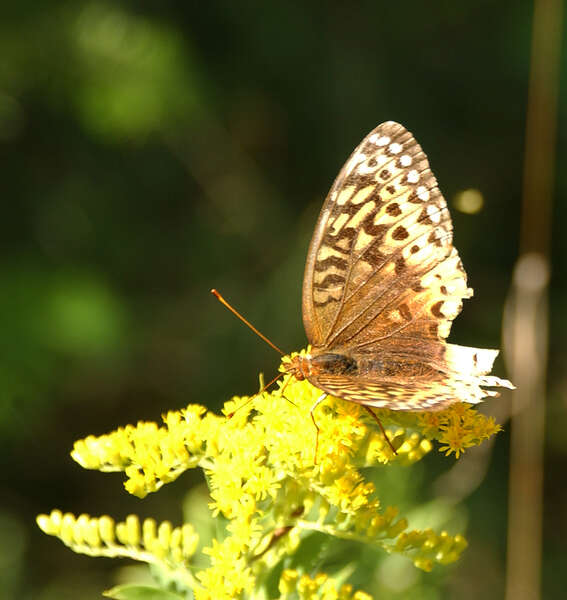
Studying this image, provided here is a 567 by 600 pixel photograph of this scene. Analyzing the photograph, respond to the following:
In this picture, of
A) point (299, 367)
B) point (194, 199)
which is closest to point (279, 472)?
point (299, 367)

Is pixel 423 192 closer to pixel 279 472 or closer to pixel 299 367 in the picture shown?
pixel 299 367

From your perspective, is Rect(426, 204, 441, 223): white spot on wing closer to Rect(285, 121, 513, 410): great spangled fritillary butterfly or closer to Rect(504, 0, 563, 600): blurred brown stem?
Rect(285, 121, 513, 410): great spangled fritillary butterfly

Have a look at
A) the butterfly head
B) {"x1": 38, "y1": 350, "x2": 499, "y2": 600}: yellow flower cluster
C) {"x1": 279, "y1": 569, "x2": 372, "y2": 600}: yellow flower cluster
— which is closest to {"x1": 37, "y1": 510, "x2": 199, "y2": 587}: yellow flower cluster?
{"x1": 38, "y1": 350, "x2": 499, "y2": 600}: yellow flower cluster

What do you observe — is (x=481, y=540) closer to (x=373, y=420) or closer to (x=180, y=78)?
(x=373, y=420)

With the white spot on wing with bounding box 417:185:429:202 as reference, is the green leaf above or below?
below

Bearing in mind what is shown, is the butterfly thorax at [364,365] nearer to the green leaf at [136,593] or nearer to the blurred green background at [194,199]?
the green leaf at [136,593]

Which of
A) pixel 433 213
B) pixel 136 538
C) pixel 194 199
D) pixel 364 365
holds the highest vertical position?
pixel 194 199

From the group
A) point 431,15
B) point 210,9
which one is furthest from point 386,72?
point 210,9
